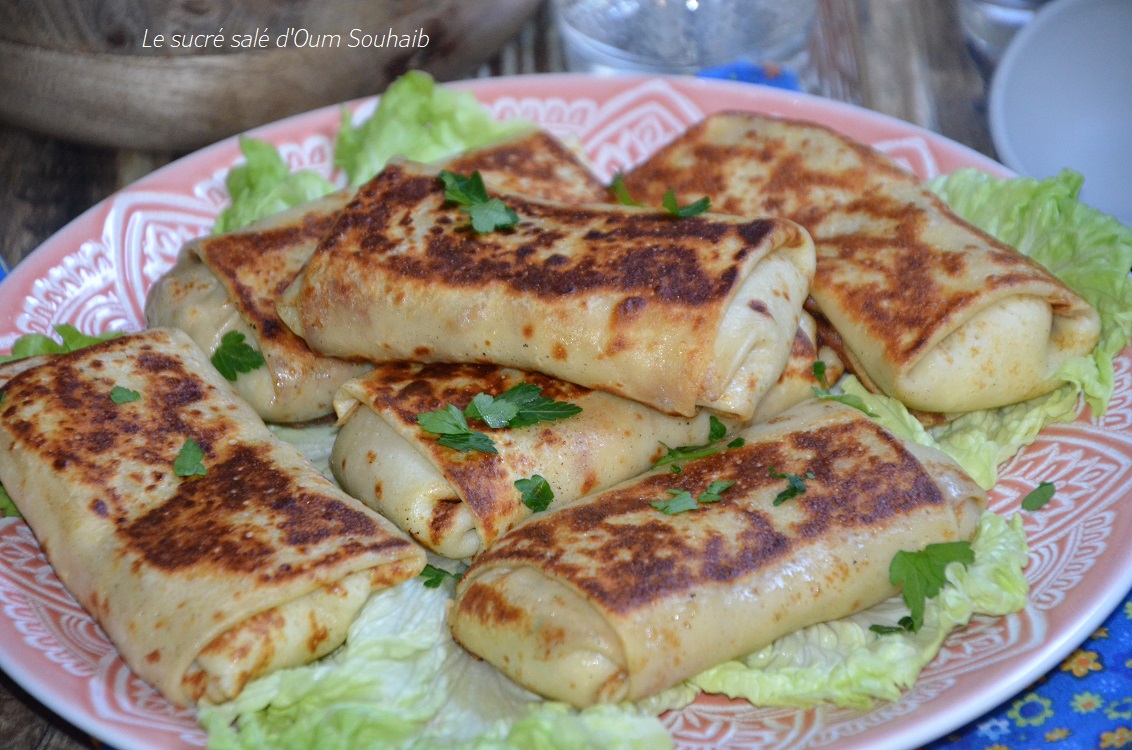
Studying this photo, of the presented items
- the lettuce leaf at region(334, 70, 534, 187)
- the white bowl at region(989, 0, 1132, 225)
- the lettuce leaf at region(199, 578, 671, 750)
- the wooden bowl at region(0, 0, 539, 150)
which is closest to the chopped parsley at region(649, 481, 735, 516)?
the lettuce leaf at region(199, 578, 671, 750)

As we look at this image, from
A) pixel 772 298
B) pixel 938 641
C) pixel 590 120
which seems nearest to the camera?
pixel 938 641

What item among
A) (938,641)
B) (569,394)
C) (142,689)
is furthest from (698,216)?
(142,689)

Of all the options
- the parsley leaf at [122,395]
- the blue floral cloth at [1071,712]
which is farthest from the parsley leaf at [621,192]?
the blue floral cloth at [1071,712]

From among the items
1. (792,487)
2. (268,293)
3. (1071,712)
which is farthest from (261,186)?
(1071,712)

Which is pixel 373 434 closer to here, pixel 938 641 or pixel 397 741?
pixel 397 741

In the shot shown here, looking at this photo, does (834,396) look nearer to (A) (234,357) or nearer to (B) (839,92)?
(A) (234,357)

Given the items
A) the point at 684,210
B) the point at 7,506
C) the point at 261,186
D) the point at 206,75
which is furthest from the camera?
the point at 206,75
